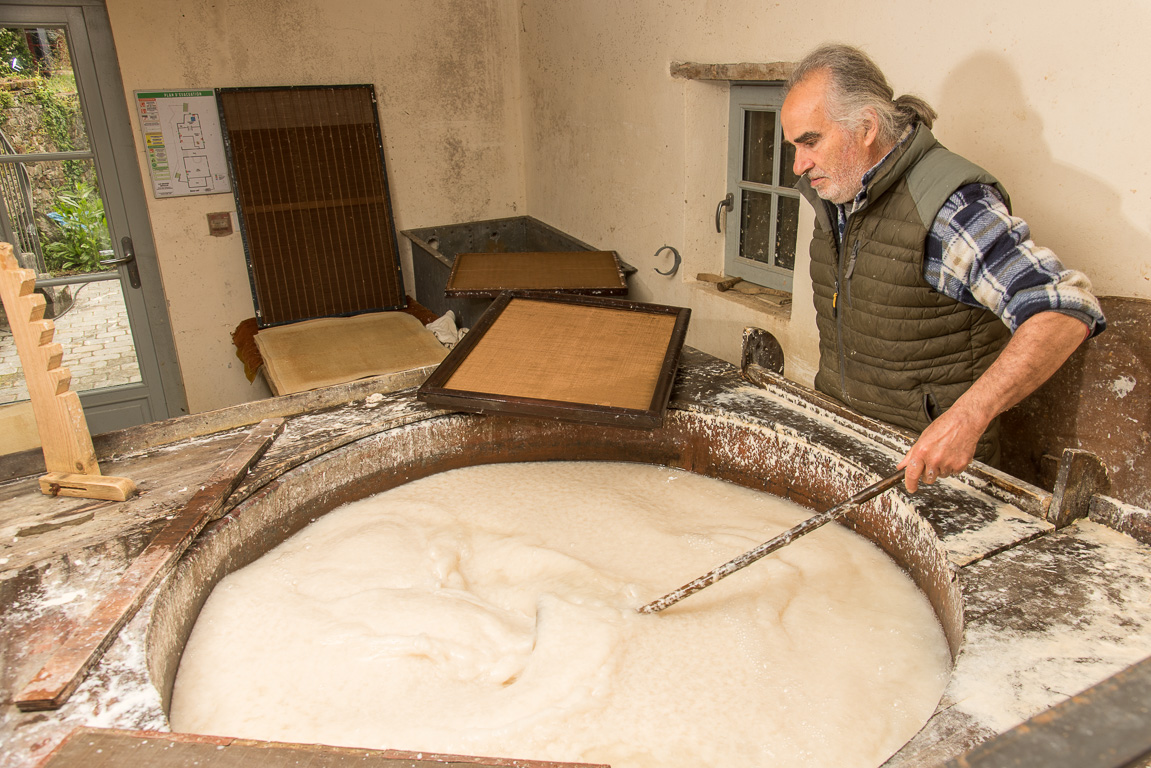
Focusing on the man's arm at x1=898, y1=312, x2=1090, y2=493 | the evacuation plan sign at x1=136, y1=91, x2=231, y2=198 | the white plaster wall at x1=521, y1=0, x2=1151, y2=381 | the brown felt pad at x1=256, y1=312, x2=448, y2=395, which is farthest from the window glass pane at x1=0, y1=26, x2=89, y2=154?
the man's arm at x1=898, y1=312, x2=1090, y2=493

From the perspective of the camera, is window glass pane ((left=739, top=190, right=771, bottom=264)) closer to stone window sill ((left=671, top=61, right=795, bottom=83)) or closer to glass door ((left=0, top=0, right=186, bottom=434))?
stone window sill ((left=671, top=61, right=795, bottom=83))

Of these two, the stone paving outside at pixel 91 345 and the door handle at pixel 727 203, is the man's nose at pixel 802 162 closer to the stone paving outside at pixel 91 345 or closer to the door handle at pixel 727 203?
the door handle at pixel 727 203

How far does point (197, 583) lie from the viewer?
151cm

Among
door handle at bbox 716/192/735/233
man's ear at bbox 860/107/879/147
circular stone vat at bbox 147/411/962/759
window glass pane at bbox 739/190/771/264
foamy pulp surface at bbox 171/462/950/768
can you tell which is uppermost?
man's ear at bbox 860/107/879/147

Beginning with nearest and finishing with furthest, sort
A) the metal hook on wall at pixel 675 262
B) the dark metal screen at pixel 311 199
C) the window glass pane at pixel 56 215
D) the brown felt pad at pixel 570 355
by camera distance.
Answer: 1. the brown felt pad at pixel 570 355
2. the metal hook on wall at pixel 675 262
3. the window glass pane at pixel 56 215
4. the dark metal screen at pixel 311 199

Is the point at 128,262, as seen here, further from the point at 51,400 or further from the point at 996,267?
the point at 996,267

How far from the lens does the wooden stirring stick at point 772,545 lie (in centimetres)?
131

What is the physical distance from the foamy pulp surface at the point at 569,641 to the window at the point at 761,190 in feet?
4.54

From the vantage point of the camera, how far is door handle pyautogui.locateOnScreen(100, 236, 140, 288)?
4008 millimetres

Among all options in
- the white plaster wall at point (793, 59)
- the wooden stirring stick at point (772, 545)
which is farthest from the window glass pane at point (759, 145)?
the wooden stirring stick at point (772, 545)

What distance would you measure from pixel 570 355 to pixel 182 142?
9.68ft

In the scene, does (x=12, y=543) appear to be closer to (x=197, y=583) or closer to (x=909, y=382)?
(x=197, y=583)

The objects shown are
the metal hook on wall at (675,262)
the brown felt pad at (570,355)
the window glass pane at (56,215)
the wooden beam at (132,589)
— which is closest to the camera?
the wooden beam at (132,589)

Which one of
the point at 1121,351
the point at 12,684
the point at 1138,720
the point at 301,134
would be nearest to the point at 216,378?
the point at 301,134
